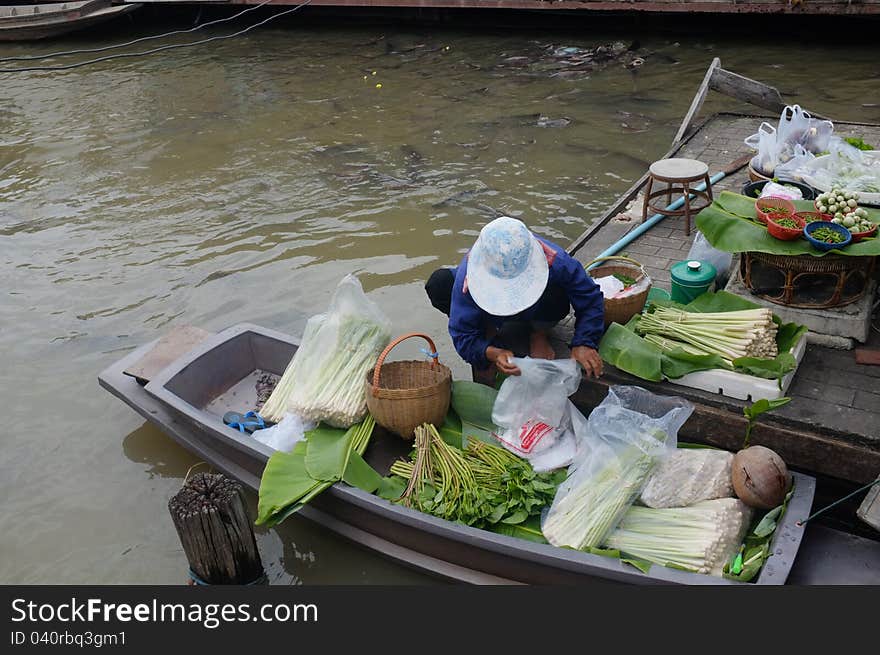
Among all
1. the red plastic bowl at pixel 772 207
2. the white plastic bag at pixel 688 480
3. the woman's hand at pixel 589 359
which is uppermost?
the red plastic bowl at pixel 772 207

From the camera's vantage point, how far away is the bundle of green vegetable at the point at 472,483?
3.55 metres

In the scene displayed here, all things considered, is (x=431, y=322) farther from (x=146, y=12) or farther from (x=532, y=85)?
(x=146, y=12)

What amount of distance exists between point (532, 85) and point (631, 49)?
225 cm

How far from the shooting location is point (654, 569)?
10.1 ft

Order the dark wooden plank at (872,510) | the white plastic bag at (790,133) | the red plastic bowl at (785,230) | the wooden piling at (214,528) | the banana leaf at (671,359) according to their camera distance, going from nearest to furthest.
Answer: the dark wooden plank at (872,510) → the wooden piling at (214,528) → the banana leaf at (671,359) → the red plastic bowl at (785,230) → the white plastic bag at (790,133)

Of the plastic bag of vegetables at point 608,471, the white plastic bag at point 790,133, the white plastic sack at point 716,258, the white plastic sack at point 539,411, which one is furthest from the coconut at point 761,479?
the white plastic bag at point 790,133

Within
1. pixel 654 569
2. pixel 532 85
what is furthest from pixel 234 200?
pixel 654 569

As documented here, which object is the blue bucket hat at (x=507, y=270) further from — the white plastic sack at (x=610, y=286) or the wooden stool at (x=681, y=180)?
the wooden stool at (x=681, y=180)

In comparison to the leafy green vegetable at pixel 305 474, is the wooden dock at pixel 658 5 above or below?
above

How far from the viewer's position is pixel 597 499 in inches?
136

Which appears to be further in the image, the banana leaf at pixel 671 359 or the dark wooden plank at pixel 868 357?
the dark wooden plank at pixel 868 357

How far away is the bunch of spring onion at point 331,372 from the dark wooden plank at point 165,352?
2.68ft

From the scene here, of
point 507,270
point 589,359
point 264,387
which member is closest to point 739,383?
point 589,359

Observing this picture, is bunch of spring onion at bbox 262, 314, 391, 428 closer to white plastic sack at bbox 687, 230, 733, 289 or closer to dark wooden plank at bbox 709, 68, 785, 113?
white plastic sack at bbox 687, 230, 733, 289
